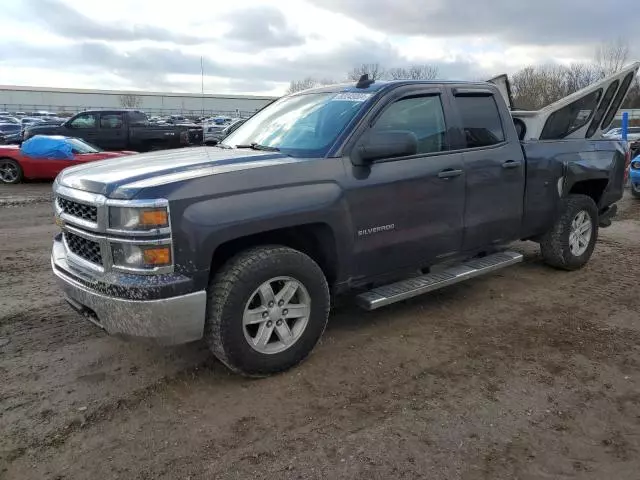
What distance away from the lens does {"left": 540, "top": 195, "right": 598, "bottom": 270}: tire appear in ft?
19.4

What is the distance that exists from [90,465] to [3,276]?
3865 millimetres

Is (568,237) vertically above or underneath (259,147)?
underneath

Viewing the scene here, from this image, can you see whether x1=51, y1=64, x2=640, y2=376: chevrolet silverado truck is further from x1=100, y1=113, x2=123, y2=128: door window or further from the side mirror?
x1=100, y1=113, x2=123, y2=128: door window

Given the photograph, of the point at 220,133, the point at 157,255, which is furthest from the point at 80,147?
the point at 157,255

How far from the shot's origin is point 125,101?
87375 mm

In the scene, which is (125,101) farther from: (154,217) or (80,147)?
(154,217)

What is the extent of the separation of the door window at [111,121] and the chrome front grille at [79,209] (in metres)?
13.8

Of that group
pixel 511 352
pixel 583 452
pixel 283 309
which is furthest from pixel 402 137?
pixel 583 452

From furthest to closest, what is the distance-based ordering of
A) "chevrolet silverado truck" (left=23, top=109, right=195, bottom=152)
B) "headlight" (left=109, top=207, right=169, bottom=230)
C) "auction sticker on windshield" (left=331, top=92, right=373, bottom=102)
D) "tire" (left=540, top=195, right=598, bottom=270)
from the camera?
"chevrolet silverado truck" (left=23, top=109, right=195, bottom=152), "tire" (left=540, top=195, right=598, bottom=270), "auction sticker on windshield" (left=331, top=92, right=373, bottom=102), "headlight" (left=109, top=207, right=169, bottom=230)

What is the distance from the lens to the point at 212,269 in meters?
3.60

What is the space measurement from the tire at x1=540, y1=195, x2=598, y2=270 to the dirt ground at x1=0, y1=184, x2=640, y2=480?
89cm

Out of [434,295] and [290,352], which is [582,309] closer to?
[434,295]

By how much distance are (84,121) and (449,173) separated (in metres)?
14.9

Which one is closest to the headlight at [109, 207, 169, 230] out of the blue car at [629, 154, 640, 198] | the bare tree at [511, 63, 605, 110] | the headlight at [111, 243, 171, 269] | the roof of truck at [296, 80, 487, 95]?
the headlight at [111, 243, 171, 269]
